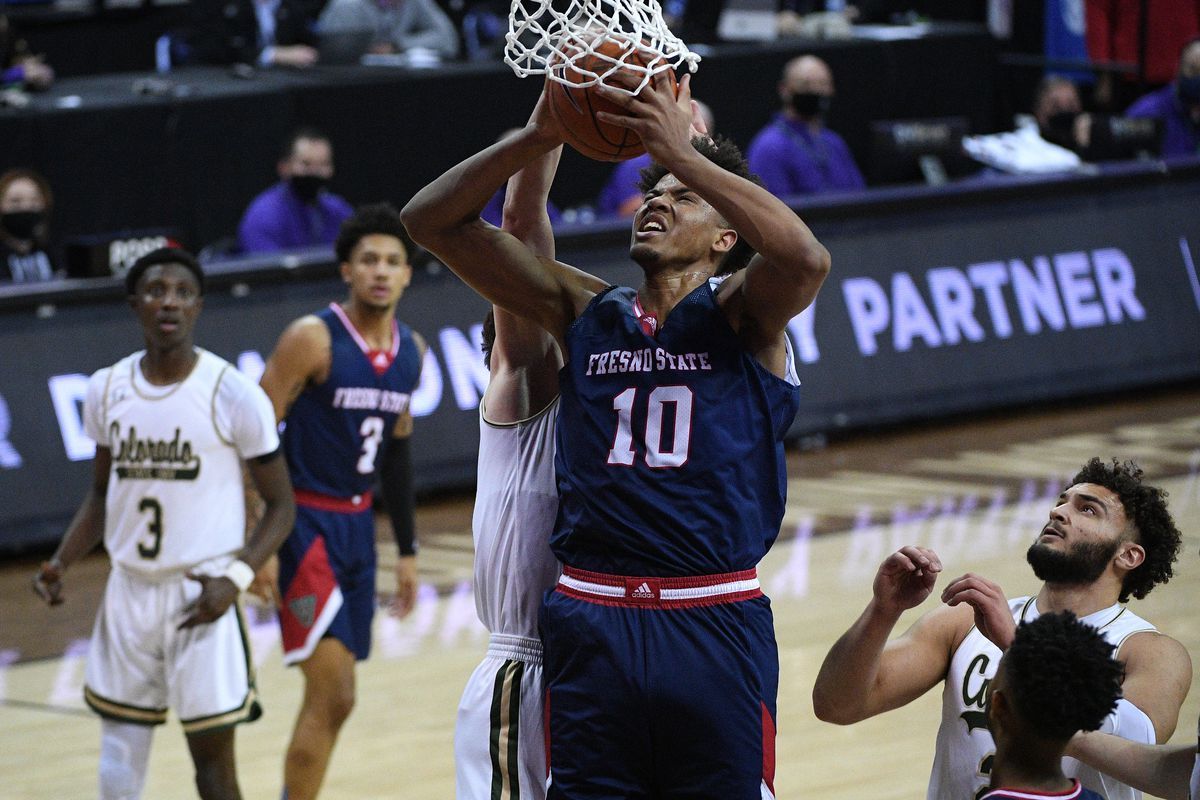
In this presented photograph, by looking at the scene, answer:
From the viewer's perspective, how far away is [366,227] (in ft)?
23.6

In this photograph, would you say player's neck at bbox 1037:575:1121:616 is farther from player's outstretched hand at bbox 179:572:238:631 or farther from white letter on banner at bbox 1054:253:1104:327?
white letter on banner at bbox 1054:253:1104:327

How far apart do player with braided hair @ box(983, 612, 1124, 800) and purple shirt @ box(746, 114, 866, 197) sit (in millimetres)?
9472

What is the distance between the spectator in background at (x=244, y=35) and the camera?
13953 millimetres

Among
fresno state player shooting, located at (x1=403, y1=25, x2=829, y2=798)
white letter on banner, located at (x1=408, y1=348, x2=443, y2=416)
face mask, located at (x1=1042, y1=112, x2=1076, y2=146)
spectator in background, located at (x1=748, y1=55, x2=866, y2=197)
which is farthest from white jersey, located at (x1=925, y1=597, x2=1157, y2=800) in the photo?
face mask, located at (x1=1042, y1=112, x2=1076, y2=146)

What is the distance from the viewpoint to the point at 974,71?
54.5ft

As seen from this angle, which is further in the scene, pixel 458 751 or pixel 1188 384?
pixel 1188 384

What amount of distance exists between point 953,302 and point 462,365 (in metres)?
3.44

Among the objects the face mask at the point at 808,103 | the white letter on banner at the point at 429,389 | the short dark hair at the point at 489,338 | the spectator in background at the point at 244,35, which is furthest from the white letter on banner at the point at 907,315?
the short dark hair at the point at 489,338

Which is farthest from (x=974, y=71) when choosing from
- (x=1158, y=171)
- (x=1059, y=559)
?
(x=1059, y=559)

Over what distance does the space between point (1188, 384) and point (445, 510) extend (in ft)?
19.2

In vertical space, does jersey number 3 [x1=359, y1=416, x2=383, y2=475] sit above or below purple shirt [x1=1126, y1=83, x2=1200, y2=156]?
below

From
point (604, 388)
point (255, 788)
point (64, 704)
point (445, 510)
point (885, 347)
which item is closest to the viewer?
point (604, 388)

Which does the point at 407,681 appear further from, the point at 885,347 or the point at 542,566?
the point at 885,347

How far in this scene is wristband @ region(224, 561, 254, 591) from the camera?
6047 millimetres
